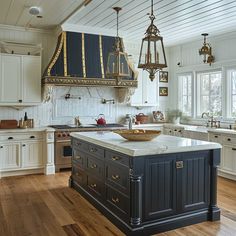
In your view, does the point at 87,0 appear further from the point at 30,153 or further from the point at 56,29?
the point at 30,153

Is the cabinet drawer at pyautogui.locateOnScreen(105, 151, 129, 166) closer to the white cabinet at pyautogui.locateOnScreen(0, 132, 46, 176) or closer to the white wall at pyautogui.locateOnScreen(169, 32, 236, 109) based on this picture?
the white cabinet at pyautogui.locateOnScreen(0, 132, 46, 176)

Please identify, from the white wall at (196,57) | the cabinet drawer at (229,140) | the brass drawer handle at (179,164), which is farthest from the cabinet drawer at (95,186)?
the white wall at (196,57)

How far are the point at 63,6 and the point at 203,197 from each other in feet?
11.3

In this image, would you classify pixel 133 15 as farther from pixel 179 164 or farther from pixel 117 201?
pixel 117 201

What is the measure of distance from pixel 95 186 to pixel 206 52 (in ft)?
12.5

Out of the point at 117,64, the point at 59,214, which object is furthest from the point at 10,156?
the point at 117,64

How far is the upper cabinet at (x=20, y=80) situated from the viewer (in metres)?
5.54

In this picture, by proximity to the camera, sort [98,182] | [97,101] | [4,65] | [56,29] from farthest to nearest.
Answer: [97,101]
[56,29]
[4,65]
[98,182]

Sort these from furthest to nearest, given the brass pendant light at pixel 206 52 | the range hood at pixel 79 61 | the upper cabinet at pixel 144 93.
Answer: the upper cabinet at pixel 144 93, the brass pendant light at pixel 206 52, the range hood at pixel 79 61

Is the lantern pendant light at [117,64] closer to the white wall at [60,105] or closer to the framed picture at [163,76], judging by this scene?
the white wall at [60,105]

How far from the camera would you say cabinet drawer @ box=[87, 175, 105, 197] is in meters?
3.68

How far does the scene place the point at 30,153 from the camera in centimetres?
555

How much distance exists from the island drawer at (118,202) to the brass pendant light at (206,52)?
3.88 m

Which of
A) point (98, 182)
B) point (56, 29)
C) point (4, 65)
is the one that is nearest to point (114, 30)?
point (56, 29)
